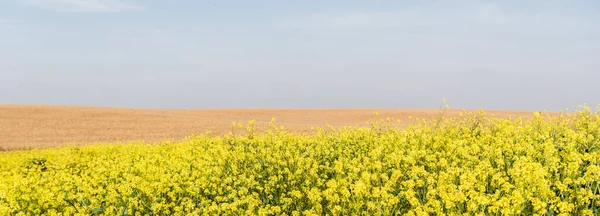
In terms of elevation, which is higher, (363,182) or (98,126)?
(363,182)

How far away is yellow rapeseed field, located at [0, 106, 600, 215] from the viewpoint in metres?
5.42

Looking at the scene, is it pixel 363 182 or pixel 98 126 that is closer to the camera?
pixel 363 182

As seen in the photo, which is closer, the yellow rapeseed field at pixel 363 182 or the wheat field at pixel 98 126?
the yellow rapeseed field at pixel 363 182

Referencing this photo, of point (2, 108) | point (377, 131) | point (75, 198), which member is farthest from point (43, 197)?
point (2, 108)

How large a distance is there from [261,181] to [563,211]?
5266mm

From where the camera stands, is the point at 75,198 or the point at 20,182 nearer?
the point at 75,198

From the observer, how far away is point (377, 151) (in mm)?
7961

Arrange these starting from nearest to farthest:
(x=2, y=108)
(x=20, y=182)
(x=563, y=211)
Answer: (x=563, y=211) < (x=20, y=182) < (x=2, y=108)

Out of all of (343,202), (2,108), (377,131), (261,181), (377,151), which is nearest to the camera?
(343,202)

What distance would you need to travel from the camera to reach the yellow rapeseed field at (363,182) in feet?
17.8

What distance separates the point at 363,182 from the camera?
618cm

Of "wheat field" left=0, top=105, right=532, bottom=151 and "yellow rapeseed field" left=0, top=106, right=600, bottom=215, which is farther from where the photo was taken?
"wheat field" left=0, top=105, right=532, bottom=151

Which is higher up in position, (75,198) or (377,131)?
(377,131)

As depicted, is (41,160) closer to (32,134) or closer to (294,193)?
(294,193)
